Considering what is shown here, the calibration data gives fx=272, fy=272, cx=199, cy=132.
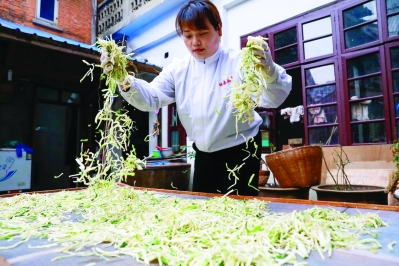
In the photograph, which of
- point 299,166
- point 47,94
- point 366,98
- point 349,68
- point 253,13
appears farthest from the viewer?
point 47,94

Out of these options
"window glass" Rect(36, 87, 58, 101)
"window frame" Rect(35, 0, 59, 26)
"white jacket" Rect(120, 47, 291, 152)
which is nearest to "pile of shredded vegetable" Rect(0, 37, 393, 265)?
"white jacket" Rect(120, 47, 291, 152)

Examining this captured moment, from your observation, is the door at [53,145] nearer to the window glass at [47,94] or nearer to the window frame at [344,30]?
the window glass at [47,94]

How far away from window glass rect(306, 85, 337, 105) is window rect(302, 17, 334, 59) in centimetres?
52

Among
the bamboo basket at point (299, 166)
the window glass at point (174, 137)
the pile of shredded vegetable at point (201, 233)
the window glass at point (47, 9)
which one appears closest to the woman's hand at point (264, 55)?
the pile of shredded vegetable at point (201, 233)

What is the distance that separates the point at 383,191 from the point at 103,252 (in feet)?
9.33

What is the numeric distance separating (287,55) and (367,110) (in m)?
1.52

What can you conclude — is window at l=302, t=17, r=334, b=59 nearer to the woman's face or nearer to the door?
the woman's face

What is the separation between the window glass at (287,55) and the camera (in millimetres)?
4387

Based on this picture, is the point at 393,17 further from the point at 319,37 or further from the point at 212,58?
the point at 212,58

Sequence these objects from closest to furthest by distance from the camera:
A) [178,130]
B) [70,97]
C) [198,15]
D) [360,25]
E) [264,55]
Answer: [264,55] → [198,15] → [360,25] → [178,130] → [70,97]

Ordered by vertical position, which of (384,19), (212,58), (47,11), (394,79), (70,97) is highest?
(47,11)

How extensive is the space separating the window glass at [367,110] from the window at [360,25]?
2.69 feet

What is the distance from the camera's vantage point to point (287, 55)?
4.49 metres

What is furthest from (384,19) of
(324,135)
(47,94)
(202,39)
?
(47,94)
